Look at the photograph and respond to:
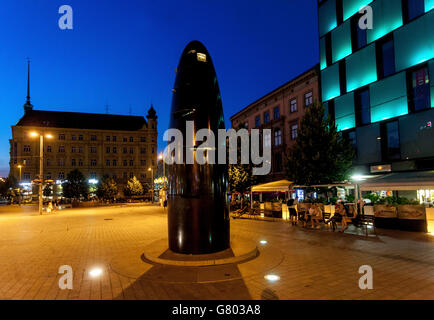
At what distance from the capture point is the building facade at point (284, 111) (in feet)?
109

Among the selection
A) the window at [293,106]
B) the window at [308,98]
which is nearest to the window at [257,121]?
the window at [293,106]

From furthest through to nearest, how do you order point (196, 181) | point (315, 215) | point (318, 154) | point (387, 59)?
point (387, 59), point (318, 154), point (315, 215), point (196, 181)

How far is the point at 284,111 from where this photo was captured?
1496 inches

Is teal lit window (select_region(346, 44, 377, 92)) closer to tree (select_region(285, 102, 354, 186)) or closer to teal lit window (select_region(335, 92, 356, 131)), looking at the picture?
teal lit window (select_region(335, 92, 356, 131))

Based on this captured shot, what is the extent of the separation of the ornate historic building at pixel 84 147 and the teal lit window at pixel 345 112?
61.9 metres

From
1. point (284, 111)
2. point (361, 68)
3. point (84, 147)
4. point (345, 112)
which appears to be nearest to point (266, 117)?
point (284, 111)

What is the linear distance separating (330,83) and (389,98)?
22.3 feet

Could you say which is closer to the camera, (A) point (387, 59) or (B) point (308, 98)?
(A) point (387, 59)

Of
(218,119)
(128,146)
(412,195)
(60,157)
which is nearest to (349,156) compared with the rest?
(412,195)

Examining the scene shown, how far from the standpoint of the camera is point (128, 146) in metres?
86.0

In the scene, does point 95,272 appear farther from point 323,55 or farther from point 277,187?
point 323,55

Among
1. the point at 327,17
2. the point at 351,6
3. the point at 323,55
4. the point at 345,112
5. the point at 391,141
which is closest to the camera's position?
the point at 391,141
